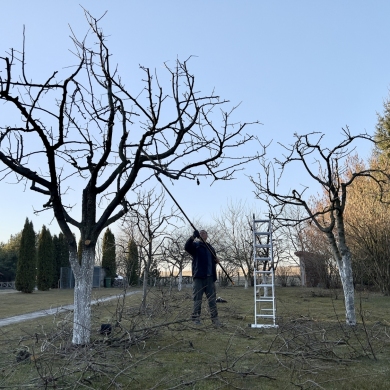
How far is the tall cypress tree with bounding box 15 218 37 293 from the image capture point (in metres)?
26.6

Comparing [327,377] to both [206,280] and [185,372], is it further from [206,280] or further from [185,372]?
[206,280]

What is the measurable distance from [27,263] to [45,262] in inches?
80.7

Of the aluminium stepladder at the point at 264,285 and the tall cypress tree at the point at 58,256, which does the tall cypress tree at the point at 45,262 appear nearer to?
the tall cypress tree at the point at 58,256

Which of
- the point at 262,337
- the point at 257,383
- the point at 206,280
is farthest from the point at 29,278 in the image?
the point at 257,383

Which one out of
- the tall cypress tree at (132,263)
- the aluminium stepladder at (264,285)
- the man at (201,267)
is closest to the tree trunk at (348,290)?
the aluminium stepladder at (264,285)

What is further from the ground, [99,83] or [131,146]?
[99,83]

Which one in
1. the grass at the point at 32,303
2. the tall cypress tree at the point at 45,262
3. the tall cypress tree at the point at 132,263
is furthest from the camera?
the tall cypress tree at the point at 45,262

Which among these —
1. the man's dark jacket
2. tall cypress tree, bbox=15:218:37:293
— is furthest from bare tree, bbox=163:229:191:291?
tall cypress tree, bbox=15:218:37:293

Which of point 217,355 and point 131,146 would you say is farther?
point 131,146

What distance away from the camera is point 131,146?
249 inches

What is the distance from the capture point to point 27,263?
90.2ft

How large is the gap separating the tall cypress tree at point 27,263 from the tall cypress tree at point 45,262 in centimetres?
109

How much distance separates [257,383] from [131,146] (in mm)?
3678

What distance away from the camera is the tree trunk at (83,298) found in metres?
5.23
